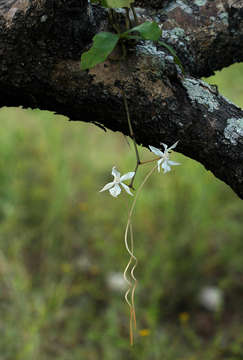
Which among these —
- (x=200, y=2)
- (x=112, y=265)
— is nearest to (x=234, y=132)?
(x=200, y=2)

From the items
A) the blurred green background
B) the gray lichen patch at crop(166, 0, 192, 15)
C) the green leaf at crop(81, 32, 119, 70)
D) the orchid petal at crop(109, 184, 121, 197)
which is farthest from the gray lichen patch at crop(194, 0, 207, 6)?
the blurred green background

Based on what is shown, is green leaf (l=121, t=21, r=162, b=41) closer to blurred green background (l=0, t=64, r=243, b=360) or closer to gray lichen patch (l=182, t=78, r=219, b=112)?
gray lichen patch (l=182, t=78, r=219, b=112)

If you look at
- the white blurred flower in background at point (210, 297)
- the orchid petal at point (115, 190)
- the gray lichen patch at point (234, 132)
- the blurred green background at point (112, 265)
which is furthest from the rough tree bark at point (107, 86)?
the white blurred flower in background at point (210, 297)

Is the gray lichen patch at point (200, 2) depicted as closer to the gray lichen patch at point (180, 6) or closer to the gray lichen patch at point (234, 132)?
the gray lichen patch at point (180, 6)

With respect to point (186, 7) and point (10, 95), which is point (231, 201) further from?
point (10, 95)

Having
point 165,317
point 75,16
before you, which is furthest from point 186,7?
point 165,317

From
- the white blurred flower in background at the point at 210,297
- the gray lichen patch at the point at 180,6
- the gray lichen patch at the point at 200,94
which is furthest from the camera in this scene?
the white blurred flower in background at the point at 210,297

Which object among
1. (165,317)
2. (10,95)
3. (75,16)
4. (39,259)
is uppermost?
(75,16)
